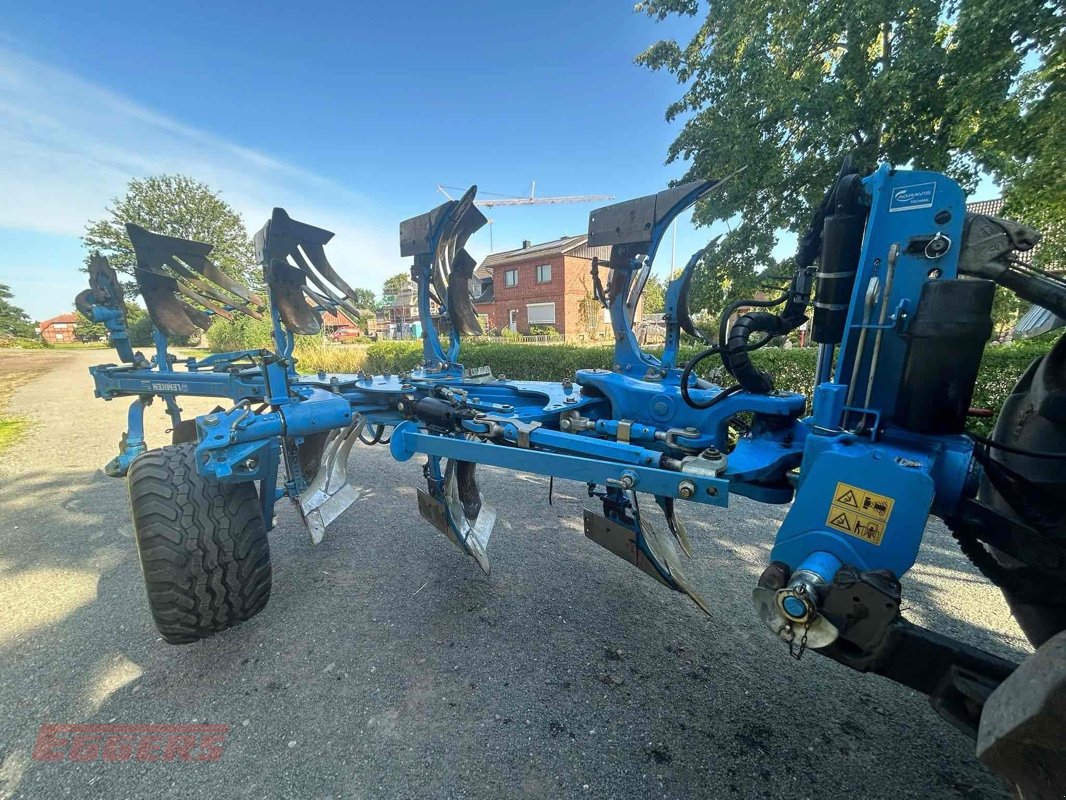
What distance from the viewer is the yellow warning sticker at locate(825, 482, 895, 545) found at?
163 centimetres

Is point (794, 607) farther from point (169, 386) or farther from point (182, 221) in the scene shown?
point (182, 221)

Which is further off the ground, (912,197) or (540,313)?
(912,197)

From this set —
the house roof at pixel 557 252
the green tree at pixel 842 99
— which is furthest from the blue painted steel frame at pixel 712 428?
the house roof at pixel 557 252

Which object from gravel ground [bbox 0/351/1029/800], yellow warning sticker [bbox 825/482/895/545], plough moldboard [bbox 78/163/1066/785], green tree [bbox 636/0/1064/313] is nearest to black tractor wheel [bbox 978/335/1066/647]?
plough moldboard [bbox 78/163/1066/785]

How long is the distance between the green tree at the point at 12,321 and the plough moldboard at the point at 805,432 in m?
77.1

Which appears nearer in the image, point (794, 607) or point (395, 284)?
point (794, 607)

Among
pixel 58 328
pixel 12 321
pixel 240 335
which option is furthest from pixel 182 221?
pixel 58 328

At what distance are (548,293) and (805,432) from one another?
3156 cm

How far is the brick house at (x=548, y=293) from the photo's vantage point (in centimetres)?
3120

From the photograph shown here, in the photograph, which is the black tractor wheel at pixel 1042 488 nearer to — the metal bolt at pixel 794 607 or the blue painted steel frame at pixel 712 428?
the blue painted steel frame at pixel 712 428

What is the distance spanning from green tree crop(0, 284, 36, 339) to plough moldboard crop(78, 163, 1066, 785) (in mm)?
77056

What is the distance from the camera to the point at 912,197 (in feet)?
5.75

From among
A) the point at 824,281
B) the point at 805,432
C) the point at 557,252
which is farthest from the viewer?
the point at 557,252

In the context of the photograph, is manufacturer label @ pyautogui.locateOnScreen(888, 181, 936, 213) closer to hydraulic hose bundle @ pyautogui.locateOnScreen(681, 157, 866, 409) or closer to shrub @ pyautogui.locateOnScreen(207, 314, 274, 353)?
hydraulic hose bundle @ pyautogui.locateOnScreen(681, 157, 866, 409)
